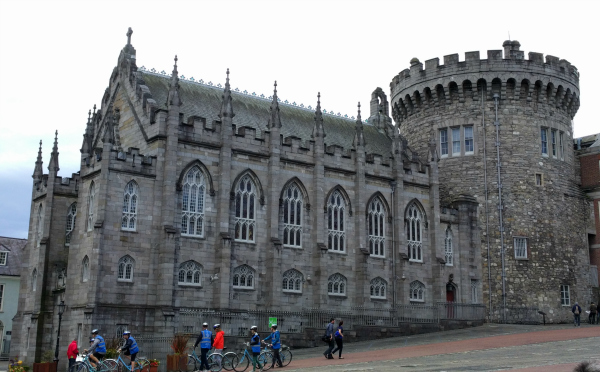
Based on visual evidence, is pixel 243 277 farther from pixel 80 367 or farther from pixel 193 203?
pixel 80 367

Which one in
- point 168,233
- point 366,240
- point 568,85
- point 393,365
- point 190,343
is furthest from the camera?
point 568,85

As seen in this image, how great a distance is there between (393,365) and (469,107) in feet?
95.5

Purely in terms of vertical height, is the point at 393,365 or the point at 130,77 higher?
the point at 130,77

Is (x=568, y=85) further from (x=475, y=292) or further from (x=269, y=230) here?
(x=269, y=230)

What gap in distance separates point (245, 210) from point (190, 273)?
4854 millimetres

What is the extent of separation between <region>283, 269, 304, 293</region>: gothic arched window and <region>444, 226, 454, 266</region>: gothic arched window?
11.3 m

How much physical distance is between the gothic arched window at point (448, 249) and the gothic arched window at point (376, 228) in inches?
197

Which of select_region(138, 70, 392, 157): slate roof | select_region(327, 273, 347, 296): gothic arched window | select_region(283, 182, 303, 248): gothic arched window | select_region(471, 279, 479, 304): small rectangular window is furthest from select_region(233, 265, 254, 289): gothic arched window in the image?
select_region(471, 279, 479, 304): small rectangular window

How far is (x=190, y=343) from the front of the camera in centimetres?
3238

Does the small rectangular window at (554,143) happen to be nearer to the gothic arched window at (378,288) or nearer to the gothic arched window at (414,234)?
the gothic arched window at (414,234)

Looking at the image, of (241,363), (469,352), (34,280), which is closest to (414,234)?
(469,352)

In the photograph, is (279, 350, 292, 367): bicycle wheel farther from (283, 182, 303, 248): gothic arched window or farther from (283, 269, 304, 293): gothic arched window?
(283, 182, 303, 248): gothic arched window

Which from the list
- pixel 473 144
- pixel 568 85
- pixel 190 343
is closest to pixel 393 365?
pixel 190 343

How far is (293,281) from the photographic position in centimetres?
4019
